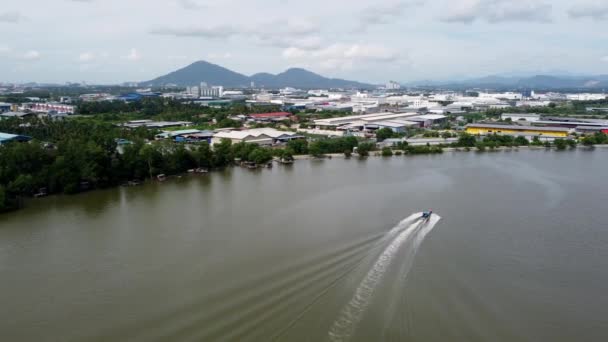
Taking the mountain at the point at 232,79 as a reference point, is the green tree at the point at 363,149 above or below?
below

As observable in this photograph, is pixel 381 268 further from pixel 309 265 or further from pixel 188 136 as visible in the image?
pixel 188 136

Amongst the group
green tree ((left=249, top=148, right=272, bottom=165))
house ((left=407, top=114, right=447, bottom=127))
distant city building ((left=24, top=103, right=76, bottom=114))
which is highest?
distant city building ((left=24, top=103, right=76, bottom=114))

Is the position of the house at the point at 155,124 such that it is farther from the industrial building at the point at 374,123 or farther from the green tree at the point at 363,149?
the green tree at the point at 363,149

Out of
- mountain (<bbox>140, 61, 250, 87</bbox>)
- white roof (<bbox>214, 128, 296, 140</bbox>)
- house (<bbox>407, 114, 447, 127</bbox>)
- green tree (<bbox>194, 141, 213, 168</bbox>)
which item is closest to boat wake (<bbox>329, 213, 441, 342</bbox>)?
green tree (<bbox>194, 141, 213, 168</bbox>)

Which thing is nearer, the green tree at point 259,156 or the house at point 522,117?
the green tree at point 259,156

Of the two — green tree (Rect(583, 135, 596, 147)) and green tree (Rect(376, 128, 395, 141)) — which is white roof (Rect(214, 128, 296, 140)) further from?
green tree (Rect(583, 135, 596, 147))

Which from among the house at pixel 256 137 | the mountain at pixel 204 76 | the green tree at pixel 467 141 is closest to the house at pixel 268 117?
the house at pixel 256 137
